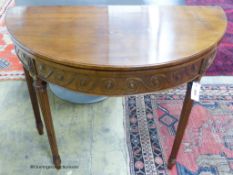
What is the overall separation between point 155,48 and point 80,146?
739 mm

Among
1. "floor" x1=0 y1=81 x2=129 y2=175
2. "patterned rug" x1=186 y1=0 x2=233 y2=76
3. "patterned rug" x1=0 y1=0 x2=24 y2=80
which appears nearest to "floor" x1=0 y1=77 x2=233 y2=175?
"floor" x1=0 y1=81 x2=129 y2=175

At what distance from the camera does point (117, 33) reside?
2.84 feet

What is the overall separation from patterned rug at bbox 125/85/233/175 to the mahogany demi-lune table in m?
0.36

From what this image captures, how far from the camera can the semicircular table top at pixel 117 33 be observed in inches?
29.4

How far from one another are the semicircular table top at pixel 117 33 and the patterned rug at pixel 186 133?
661 millimetres

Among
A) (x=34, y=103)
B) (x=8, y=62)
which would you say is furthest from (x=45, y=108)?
(x=8, y=62)

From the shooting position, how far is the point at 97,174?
46.8 inches

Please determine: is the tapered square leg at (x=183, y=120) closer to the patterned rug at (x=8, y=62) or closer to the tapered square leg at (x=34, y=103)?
the tapered square leg at (x=34, y=103)

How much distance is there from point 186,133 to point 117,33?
Result: 786 millimetres

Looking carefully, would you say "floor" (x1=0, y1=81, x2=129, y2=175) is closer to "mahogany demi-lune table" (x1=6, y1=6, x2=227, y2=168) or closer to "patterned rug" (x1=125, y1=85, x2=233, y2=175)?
"patterned rug" (x1=125, y1=85, x2=233, y2=175)

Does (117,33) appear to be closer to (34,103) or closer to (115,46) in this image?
(115,46)

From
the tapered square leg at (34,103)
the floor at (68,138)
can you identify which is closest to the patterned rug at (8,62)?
the floor at (68,138)

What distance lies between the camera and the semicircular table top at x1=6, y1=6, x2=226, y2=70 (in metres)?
0.75

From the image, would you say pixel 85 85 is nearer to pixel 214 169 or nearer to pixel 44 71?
pixel 44 71
